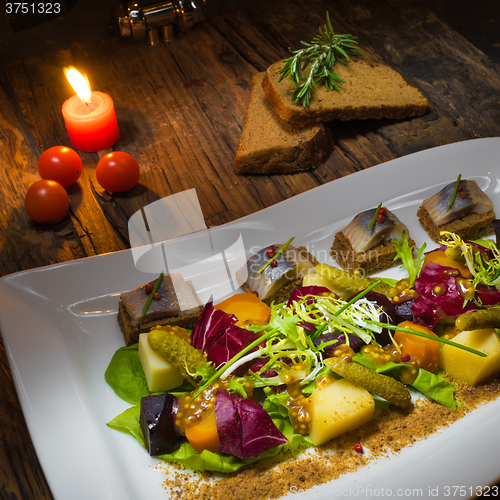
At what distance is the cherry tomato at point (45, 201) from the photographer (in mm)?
2959

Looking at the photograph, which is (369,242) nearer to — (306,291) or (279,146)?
(306,291)

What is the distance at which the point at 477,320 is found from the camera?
6.85 ft

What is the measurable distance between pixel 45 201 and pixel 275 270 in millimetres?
1421

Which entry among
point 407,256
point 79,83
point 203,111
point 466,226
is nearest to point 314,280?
point 407,256

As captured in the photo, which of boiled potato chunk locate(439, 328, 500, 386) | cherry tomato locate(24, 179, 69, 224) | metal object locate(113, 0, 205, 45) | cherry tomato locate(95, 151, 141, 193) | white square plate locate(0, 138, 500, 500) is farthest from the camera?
metal object locate(113, 0, 205, 45)

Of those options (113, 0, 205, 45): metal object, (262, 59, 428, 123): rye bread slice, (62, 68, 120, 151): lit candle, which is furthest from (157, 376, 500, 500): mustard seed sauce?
(113, 0, 205, 45): metal object

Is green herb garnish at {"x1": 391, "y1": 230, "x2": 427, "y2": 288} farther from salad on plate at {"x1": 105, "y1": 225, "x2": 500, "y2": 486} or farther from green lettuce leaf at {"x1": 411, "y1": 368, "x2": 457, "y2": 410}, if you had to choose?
green lettuce leaf at {"x1": 411, "y1": 368, "x2": 457, "y2": 410}

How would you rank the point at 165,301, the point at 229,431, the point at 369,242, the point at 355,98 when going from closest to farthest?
1. the point at 229,431
2. the point at 165,301
3. the point at 369,242
4. the point at 355,98

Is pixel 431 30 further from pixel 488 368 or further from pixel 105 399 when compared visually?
pixel 105 399

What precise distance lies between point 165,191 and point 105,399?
1.50 metres

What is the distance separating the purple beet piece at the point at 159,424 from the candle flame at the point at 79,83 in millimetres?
2148

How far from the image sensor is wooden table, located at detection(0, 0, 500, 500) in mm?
3182

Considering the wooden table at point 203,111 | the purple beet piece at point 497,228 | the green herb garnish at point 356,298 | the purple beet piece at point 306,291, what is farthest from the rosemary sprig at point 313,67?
the green herb garnish at point 356,298

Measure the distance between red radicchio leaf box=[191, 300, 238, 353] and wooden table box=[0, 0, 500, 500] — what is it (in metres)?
0.90
